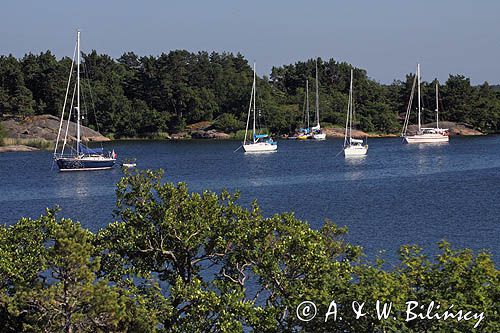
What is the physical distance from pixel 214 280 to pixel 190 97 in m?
113

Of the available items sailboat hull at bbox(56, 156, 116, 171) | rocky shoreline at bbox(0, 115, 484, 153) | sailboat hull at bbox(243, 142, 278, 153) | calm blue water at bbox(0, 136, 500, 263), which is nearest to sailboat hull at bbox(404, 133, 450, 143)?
calm blue water at bbox(0, 136, 500, 263)

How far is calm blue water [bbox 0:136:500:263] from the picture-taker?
38125mm

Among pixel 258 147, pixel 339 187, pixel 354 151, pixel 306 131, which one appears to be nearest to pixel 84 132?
pixel 306 131

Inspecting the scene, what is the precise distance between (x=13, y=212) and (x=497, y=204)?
25749 mm

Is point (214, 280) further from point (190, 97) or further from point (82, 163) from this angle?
point (190, 97)

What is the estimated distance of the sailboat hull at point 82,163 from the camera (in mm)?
68062

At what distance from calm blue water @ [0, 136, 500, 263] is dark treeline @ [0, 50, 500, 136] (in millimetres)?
28093

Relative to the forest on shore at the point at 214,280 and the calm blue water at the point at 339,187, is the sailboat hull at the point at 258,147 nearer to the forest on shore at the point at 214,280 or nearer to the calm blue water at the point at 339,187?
the calm blue water at the point at 339,187

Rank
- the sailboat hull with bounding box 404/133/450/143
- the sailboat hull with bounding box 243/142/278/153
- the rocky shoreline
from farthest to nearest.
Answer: the rocky shoreline
the sailboat hull with bounding box 404/133/450/143
the sailboat hull with bounding box 243/142/278/153

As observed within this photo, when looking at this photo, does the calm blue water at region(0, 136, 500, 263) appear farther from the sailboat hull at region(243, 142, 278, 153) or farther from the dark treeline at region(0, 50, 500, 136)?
the dark treeline at region(0, 50, 500, 136)

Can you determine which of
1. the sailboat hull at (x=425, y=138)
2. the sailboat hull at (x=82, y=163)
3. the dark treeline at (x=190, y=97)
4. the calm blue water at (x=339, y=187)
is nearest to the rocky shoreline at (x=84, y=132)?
the dark treeline at (x=190, y=97)

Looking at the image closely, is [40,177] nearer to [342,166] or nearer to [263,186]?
[263,186]

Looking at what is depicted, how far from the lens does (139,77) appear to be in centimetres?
13775

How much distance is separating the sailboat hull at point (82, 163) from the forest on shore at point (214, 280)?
50.5 m
